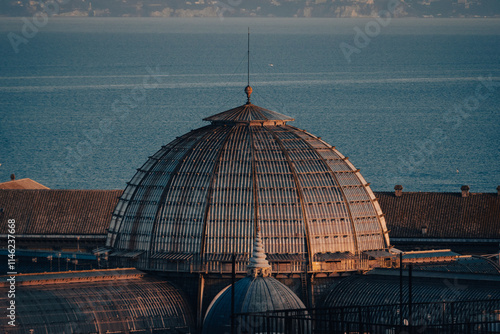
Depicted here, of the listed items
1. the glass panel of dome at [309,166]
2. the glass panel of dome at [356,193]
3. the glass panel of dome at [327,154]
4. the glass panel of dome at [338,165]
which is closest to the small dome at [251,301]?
the glass panel of dome at [356,193]

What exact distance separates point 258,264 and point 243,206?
32.1 ft

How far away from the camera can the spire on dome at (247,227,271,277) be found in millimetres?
97812

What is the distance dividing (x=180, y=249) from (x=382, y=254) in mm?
13346

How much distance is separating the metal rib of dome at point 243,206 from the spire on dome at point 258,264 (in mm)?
5587

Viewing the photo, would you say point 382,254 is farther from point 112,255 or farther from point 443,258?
point 112,255

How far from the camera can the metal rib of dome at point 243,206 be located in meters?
106

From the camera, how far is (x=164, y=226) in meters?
108

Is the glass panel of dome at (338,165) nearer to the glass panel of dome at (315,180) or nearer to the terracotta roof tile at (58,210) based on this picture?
the glass panel of dome at (315,180)

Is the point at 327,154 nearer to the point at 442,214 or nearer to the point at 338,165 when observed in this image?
the point at 338,165

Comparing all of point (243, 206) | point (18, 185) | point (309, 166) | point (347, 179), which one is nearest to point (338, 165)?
point (347, 179)

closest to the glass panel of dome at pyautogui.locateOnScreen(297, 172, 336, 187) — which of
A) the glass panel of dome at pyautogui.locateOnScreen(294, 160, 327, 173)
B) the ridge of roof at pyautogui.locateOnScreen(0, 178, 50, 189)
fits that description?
the glass panel of dome at pyautogui.locateOnScreen(294, 160, 327, 173)

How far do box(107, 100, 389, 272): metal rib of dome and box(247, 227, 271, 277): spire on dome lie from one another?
559cm

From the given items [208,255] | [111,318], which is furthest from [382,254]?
[111,318]

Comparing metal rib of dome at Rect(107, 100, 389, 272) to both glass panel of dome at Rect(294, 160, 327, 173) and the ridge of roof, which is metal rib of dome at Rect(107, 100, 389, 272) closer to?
glass panel of dome at Rect(294, 160, 327, 173)
